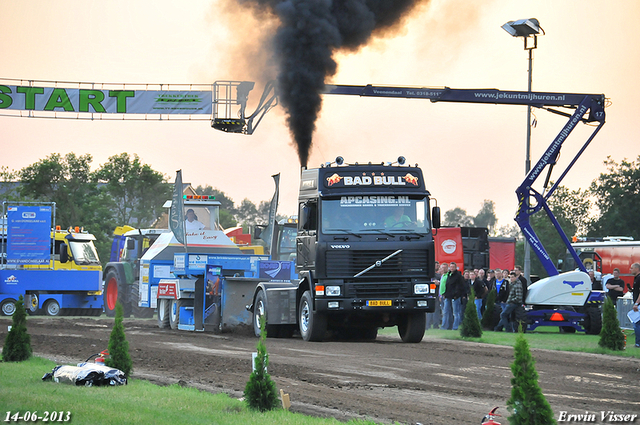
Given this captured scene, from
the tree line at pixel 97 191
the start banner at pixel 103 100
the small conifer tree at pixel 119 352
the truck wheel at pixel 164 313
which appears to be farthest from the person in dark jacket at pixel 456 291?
the tree line at pixel 97 191

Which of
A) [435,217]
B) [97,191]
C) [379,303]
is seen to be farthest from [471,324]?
[97,191]

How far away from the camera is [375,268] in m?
16.9

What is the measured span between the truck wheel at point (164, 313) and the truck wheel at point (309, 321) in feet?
18.9

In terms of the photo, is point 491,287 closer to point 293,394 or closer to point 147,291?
point 147,291

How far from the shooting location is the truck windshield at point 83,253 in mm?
32406

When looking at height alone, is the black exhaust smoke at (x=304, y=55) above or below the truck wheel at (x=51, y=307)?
above

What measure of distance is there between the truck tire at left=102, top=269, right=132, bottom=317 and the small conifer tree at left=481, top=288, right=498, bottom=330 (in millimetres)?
13510

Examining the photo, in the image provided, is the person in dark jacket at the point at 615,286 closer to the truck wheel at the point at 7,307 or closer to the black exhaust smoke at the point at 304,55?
the black exhaust smoke at the point at 304,55

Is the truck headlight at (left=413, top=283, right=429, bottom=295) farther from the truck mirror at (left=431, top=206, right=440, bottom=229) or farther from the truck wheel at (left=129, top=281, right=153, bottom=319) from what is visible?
the truck wheel at (left=129, top=281, right=153, bottom=319)

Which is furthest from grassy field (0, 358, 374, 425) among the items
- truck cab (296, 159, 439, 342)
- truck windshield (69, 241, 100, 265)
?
truck windshield (69, 241, 100, 265)

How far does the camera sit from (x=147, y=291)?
80.8ft

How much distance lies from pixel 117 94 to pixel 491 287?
1591 cm

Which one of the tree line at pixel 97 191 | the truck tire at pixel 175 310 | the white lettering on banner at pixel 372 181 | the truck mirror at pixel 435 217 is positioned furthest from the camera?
the tree line at pixel 97 191

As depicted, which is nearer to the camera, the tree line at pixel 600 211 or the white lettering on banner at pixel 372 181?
the white lettering on banner at pixel 372 181
